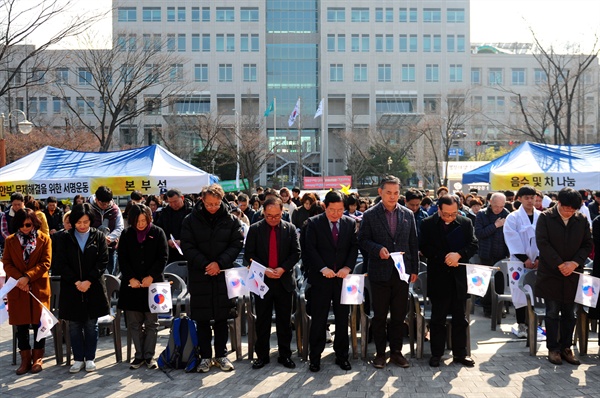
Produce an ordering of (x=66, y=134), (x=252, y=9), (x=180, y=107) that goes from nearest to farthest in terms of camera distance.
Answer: (x=66, y=134) → (x=180, y=107) → (x=252, y=9)

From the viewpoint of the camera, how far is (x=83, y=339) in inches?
246

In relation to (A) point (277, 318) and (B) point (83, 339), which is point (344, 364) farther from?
(B) point (83, 339)

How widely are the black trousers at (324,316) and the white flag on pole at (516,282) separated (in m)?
2.23

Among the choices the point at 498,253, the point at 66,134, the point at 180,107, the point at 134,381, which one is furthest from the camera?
the point at 180,107

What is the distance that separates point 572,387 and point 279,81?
58175mm

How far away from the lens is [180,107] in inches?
2201

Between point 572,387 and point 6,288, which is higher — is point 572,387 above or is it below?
below

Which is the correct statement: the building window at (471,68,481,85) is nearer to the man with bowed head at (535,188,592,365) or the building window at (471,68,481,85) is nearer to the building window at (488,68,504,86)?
the building window at (488,68,504,86)

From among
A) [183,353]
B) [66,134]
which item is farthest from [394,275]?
[66,134]

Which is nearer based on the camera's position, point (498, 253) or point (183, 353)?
point (183, 353)

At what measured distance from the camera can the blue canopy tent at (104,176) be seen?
10164mm

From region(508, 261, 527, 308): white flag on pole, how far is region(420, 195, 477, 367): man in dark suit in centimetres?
100

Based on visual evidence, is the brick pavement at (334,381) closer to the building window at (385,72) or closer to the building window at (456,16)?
the building window at (385,72)

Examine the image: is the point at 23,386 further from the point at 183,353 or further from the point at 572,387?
the point at 572,387
